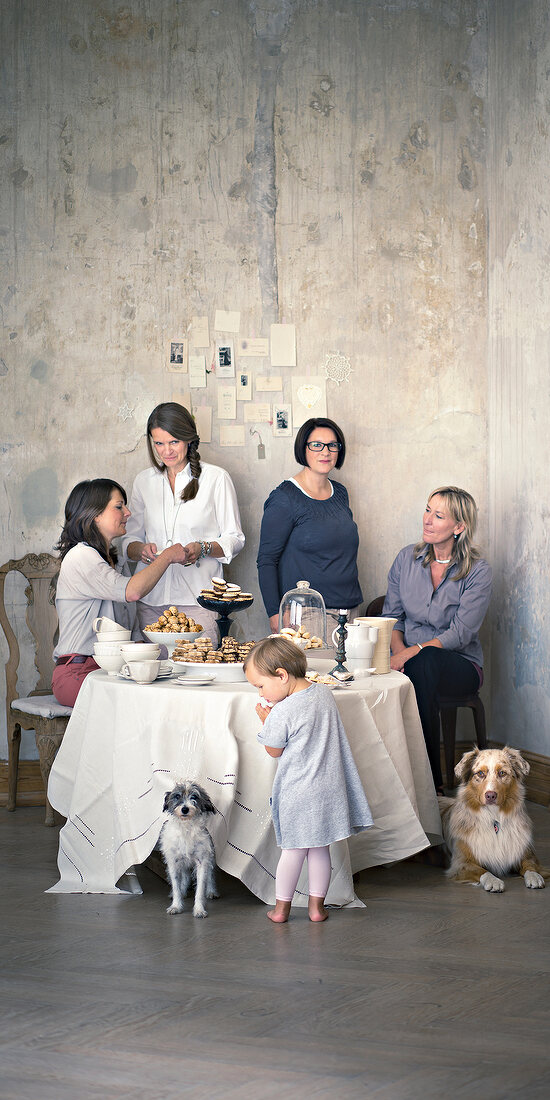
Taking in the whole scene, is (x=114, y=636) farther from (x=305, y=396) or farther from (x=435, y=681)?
(x=305, y=396)

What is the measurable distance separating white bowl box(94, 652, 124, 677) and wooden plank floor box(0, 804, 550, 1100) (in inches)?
30.9

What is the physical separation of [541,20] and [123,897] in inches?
173

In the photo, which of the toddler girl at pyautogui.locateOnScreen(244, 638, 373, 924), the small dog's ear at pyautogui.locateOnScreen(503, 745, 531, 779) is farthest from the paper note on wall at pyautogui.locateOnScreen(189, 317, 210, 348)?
the small dog's ear at pyautogui.locateOnScreen(503, 745, 531, 779)

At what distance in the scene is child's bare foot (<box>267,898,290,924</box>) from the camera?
309 centimetres

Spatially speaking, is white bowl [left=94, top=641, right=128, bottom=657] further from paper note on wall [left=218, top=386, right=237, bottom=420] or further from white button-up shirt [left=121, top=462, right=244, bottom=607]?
paper note on wall [left=218, top=386, right=237, bottom=420]

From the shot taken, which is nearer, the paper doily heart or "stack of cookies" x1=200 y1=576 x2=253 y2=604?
"stack of cookies" x1=200 y1=576 x2=253 y2=604

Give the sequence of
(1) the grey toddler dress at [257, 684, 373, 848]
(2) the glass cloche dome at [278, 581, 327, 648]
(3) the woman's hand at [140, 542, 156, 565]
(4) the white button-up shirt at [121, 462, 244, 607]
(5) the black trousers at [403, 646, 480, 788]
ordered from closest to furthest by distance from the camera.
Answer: (1) the grey toddler dress at [257, 684, 373, 848] → (2) the glass cloche dome at [278, 581, 327, 648] → (5) the black trousers at [403, 646, 480, 788] → (3) the woman's hand at [140, 542, 156, 565] → (4) the white button-up shirt at [121, 462, 244, 607]

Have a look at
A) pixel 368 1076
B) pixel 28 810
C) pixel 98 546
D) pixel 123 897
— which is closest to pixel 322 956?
pixel 368 1076

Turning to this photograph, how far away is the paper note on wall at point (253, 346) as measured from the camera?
5180mm

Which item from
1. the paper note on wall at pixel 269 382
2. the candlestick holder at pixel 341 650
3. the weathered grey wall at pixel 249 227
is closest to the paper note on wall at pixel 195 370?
the weathered grey wall at pixel 249 227

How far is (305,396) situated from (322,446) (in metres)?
0.54

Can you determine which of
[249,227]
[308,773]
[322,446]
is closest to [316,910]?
[308,773]

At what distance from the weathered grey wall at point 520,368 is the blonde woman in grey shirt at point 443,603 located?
21.2 inches

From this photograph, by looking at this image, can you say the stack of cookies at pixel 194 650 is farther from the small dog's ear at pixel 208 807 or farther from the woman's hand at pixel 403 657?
the woman's hand at pixel 403 657
